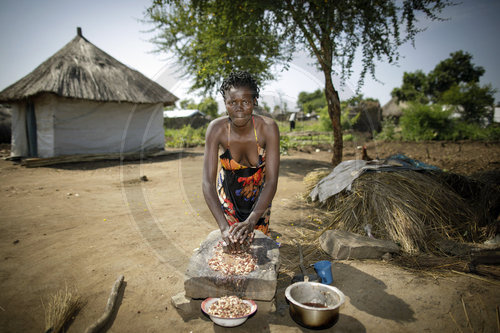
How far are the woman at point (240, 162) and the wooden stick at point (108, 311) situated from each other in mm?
1038

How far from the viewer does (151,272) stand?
263 centimetres

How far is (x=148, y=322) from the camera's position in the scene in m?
1.98

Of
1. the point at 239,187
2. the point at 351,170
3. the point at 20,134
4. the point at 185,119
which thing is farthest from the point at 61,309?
the point at 185,119

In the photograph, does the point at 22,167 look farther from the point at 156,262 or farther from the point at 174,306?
the point at 174,306

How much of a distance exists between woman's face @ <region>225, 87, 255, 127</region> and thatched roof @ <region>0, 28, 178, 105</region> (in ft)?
30.4

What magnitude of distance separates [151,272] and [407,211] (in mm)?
3147

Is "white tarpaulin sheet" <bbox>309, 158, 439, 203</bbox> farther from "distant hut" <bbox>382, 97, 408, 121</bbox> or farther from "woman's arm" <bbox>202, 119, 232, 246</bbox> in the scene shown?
"distant hut" <bbox>382, 97, 408, 121</bbox>

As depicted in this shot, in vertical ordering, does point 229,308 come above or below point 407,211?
below

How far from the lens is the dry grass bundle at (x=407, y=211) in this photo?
3.11 meters

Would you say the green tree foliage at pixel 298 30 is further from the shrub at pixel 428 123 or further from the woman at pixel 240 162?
the shrub at pixel 428 123

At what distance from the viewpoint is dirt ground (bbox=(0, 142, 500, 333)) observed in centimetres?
194

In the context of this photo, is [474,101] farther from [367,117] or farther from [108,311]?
[108,311]

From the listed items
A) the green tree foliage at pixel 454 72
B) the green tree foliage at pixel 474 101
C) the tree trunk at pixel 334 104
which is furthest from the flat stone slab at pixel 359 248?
the green tree foliage at pixel 454 72

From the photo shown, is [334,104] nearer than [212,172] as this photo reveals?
No
